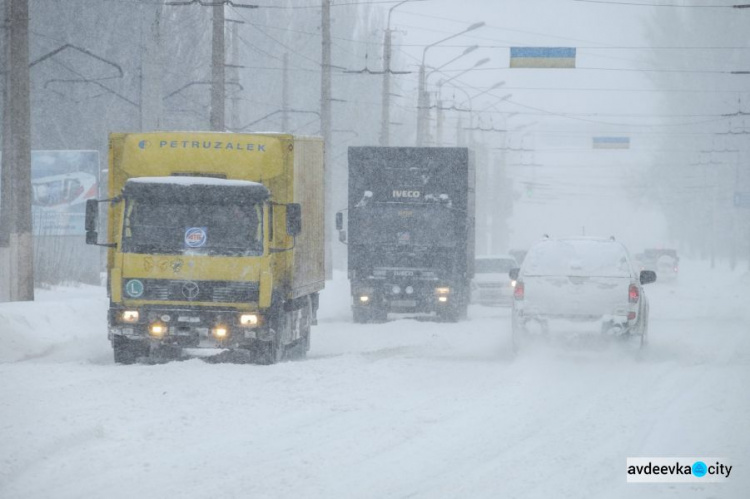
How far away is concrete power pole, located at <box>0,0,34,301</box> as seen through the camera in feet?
74.1

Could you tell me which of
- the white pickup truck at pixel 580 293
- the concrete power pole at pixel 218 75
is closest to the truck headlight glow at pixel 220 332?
the white pickup truck at pixel 580 293

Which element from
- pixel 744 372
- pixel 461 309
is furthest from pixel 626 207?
pixel 744 372

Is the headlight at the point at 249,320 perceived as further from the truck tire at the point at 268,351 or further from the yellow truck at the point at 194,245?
the truck tire at the point at 268,351

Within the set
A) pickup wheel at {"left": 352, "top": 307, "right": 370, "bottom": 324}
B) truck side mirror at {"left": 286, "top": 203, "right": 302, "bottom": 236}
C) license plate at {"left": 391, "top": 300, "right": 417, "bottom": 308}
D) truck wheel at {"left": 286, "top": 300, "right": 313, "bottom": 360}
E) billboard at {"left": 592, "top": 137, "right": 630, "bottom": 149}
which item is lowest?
pickup wheel at {"left": 352, "top": 307, "right": 370, "bottom": 324}

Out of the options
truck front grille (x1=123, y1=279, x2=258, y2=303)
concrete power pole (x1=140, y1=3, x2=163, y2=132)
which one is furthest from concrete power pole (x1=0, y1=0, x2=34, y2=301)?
concrete power pole (x1=140, y1=3, x2=163, y2=132)

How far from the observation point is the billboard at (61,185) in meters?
35.0

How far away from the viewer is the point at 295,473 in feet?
31.9

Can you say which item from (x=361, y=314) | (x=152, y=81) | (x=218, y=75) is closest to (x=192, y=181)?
(x=361, y=314)

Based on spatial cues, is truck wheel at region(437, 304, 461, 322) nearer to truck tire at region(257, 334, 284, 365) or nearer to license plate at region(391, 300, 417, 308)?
license plate at region(391, 300, 417, 308)

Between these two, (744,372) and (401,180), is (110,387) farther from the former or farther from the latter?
(401,180)

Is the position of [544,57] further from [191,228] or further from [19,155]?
[191,228]

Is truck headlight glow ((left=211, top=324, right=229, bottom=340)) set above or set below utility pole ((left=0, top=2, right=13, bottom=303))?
below

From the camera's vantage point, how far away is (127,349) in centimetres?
1788

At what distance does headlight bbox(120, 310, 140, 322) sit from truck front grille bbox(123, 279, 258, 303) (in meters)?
0.20
